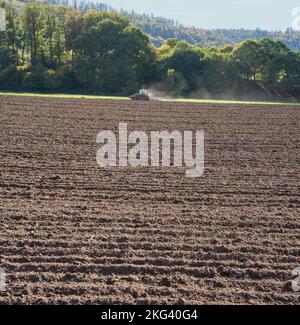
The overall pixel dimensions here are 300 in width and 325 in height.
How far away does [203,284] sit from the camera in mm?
7172

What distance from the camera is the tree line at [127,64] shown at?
52.8 m

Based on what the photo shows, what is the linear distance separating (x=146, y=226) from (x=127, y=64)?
47493 mm

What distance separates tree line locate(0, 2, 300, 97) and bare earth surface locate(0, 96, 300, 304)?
120 feet

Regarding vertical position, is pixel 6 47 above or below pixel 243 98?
above

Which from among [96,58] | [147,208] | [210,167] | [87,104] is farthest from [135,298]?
[96,58]

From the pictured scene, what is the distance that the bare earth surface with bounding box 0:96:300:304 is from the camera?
277 inches

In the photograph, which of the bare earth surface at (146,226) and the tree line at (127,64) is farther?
the tree line at (127,64)

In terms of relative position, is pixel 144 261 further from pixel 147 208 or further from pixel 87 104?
pixel 87 104

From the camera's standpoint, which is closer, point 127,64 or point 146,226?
point 146,226

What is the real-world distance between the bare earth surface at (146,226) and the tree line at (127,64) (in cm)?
3645

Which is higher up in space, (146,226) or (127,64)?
(127,64)

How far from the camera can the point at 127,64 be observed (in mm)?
54969

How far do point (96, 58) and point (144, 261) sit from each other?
50671mm
